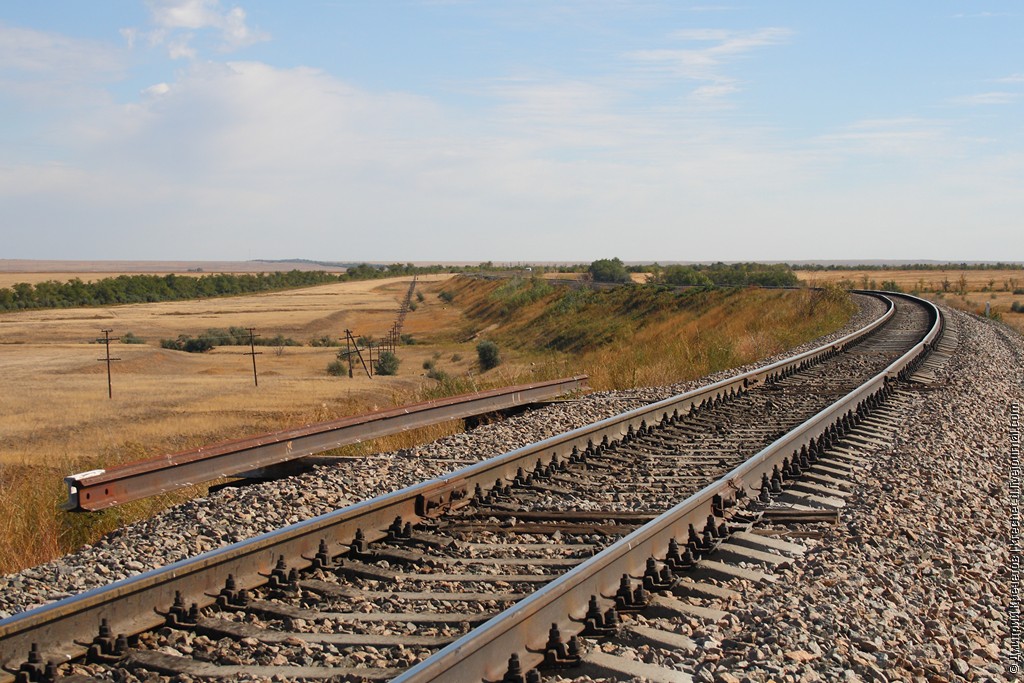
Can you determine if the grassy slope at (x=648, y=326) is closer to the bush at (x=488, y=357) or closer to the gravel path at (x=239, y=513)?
the bush at (x=488, y=357)

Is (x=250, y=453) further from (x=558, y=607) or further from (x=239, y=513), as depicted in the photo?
(x=558, y=607)

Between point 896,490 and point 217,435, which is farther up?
point 896,490

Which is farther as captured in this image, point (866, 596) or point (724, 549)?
point (724, 549)

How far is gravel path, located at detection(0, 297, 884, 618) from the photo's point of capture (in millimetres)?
5734

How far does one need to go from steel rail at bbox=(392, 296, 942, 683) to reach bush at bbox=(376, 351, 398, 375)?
36925 mm

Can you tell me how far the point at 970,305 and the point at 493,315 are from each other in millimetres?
36314

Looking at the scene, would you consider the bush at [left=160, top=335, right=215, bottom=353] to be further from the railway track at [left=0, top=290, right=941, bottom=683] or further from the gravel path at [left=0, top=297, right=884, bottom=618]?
the railway track at [left=0, top=290, right=941, bottom=683]

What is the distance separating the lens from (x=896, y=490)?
293 inches

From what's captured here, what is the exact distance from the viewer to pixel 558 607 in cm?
453

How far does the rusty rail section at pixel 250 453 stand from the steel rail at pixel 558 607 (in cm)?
379

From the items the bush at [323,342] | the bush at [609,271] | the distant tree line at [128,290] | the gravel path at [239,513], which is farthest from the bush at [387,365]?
the distant tree line at [128,290]

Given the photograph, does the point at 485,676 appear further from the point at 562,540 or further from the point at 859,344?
the point at 859,344

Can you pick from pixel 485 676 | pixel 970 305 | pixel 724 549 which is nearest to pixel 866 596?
pixel 724 549

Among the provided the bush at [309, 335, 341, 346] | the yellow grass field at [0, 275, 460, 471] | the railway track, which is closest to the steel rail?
the railway track
